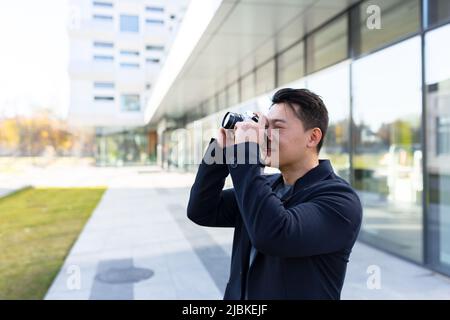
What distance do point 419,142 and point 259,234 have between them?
5.70 m

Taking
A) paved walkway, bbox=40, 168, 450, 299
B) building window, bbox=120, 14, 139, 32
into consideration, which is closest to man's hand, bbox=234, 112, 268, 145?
paved walkway, bbox=40, 168, 450, 299

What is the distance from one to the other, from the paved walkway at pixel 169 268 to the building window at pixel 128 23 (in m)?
33.4

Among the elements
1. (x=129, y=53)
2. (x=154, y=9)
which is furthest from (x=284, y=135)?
(x=129, y=53)

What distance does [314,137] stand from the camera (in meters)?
1.59

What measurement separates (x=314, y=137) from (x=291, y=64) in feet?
29.5

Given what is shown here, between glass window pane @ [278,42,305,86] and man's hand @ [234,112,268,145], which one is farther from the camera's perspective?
glass window pane @ [278,42,305,86]

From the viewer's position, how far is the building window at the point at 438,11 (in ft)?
18.4

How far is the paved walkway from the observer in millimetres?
5004

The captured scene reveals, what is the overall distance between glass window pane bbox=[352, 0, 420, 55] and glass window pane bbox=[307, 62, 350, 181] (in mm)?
624

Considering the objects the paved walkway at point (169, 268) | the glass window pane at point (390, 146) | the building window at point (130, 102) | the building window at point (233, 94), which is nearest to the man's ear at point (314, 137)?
the paved walkway at point (169, 268)

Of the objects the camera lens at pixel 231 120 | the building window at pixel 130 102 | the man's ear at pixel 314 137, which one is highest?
the building window at pixel 130 102

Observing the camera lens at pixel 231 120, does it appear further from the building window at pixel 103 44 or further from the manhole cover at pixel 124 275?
the building window at pixel 103 44

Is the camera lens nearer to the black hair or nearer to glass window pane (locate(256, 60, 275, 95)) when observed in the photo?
the black hair
